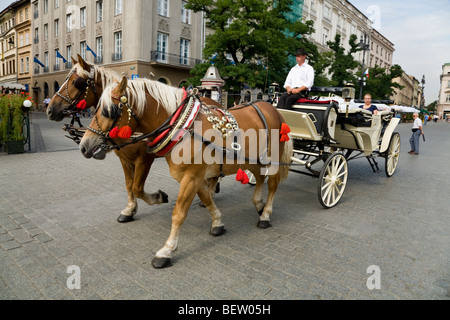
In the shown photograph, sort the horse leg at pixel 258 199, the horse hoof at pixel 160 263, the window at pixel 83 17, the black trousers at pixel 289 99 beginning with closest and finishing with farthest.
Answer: the horse hoof at pixel 160 263 < the horse leg at pixel 258 199 < the black trousers at pixel 289 99 < the window at pixel 83 17

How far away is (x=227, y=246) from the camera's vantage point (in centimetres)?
343

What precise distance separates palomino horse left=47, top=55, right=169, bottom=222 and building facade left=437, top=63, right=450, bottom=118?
114 metres

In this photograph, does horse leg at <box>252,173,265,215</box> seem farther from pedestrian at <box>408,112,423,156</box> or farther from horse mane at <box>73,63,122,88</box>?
pedestrian at <box>408,112,423,156</box>

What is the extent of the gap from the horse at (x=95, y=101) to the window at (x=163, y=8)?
21.7 metres

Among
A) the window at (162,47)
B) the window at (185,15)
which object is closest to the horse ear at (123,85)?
the window at (162,47)

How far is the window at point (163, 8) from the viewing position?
2281cm

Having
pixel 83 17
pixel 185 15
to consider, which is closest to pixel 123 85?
pixel 185 15

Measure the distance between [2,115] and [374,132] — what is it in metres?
9.84

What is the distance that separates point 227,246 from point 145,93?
188 cm

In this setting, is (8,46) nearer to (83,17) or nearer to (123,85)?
(83,17)

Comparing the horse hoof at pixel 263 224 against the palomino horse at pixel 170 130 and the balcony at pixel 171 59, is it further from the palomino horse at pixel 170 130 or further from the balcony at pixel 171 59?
the balcony at pixel 171 59

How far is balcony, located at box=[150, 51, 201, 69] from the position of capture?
73.9 feet

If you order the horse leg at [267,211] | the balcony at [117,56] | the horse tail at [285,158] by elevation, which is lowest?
the horse leg at [267,211]
